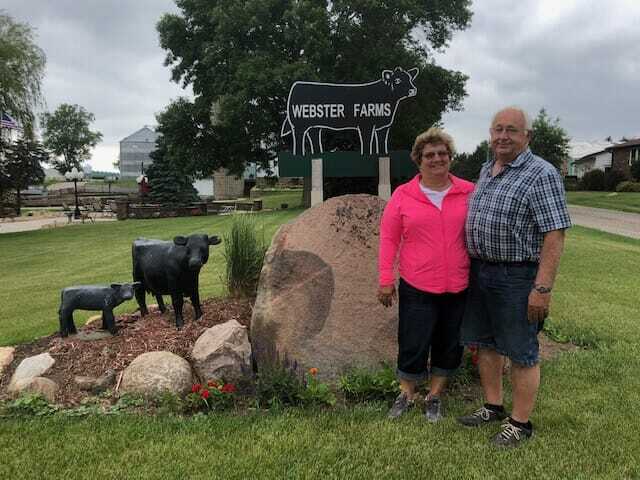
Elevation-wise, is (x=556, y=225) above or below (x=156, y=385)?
above

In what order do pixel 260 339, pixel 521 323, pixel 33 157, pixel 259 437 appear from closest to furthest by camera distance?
pixel 521 323
pixel 259 437
pixel 260 339
pixel 33 157

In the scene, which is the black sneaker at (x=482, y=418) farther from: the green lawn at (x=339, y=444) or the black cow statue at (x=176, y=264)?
the black cow statue at (x=176, y=264)

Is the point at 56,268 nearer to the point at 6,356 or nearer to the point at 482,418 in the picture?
the point at 6,356

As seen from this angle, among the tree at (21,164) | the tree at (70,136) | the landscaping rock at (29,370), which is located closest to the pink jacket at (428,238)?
the landscaping rock at (29,370)

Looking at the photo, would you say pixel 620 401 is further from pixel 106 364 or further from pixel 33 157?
pixel 33 157

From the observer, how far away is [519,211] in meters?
2.82

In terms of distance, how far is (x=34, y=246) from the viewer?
51.2ft

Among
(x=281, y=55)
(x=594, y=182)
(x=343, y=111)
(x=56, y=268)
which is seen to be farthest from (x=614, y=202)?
(x=56, y=268)

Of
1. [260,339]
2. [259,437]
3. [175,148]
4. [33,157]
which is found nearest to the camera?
[259,437]

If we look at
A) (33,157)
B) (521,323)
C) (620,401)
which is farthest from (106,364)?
(33,157)

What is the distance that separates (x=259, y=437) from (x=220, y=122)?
20.6 meters

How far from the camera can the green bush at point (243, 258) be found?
5293 mm

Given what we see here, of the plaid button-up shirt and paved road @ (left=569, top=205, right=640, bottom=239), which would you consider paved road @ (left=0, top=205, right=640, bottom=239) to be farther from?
the plaid button-up shirt

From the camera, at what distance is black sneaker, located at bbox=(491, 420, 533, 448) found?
10.0 ft
